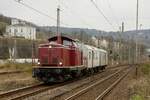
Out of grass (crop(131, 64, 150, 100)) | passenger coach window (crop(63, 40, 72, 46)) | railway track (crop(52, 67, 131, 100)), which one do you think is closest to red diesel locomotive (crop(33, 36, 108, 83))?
passenger coach window (crop(63, 40, 72, 46))

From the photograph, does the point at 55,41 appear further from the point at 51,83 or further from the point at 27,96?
the point at 27,96

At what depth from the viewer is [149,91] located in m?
20.1

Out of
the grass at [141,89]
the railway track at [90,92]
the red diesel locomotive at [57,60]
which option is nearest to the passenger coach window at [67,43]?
the red diesel locomotive at [57,60]

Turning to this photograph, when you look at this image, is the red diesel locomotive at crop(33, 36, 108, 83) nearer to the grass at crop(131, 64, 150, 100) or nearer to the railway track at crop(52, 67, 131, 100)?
the railway track at crop(52, 67, 131, 100)

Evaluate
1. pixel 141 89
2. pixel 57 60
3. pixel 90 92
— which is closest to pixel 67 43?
pixel 57 60

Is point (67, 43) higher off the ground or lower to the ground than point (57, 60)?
higher

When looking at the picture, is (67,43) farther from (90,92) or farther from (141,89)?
(141,89)

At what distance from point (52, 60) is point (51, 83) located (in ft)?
7.18

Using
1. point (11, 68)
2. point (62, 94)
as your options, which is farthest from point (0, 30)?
point (62, 94)

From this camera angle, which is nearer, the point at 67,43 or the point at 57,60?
the point at 57,60

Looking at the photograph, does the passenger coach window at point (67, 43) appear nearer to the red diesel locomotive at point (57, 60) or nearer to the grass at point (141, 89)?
the red diesel locomotive at point (57, 60)

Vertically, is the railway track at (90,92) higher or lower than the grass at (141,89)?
lower

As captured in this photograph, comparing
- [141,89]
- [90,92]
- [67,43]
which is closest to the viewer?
[141,89]

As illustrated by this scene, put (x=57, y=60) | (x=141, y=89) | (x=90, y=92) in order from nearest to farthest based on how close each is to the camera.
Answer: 1. (x=141, y=89)
2. (x=90, y=92)
3. (x=57, y=60)
